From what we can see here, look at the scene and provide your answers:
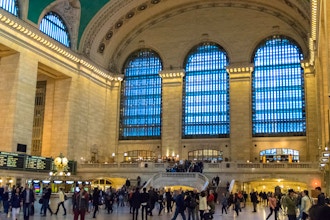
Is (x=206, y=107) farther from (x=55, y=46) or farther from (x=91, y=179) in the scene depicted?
(x=55, y=46)

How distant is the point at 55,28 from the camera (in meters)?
33.7

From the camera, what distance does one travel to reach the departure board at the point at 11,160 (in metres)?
26.2

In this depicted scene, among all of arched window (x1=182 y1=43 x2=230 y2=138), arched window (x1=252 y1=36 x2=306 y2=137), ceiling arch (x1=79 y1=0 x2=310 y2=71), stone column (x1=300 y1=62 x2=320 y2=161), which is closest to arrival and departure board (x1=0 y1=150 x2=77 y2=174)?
ceiling arch (x1=79 y1=0 x2=310 y2=71)

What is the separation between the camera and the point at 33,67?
3002 centimetres

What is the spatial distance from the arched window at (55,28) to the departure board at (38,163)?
9.86m

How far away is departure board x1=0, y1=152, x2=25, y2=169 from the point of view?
2617cm

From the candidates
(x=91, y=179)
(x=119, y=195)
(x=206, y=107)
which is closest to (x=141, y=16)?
(x=206, y=107)

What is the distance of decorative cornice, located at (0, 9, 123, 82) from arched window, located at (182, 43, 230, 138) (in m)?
7.36

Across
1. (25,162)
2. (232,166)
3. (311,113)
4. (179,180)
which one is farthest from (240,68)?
(25,162)

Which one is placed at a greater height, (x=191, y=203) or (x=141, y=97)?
(x=141, y=97)

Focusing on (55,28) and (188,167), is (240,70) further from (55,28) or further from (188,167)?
(55,28)

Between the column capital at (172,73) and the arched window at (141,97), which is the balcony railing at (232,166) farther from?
the column capital at (172,73)

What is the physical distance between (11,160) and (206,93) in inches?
744

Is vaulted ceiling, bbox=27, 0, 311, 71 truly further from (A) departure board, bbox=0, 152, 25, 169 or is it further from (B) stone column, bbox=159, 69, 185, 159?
(A) departure board, bbox=0, 152, 25, 169
